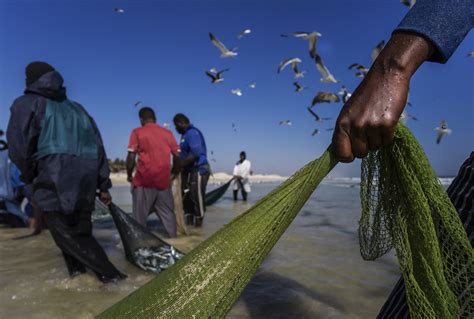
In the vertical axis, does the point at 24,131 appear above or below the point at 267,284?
above

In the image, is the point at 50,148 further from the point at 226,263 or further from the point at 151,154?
the point at 226,263

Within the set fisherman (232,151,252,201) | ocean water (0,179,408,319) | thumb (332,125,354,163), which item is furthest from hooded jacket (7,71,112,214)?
fisherman (232,151,252,201)

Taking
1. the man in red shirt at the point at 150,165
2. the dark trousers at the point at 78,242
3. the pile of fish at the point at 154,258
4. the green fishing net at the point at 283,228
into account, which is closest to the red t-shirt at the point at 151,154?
the man in red shirt at the point at 150,165

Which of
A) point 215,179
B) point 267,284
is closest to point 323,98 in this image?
point 267,284

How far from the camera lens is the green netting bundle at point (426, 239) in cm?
116

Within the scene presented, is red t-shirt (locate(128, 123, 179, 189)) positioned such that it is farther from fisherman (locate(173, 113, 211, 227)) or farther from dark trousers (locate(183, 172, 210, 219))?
dark trousers (locate(183, 172, 210, 219))

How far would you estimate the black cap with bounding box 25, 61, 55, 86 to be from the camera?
3107mm

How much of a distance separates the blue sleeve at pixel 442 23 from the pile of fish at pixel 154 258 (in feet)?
10.2

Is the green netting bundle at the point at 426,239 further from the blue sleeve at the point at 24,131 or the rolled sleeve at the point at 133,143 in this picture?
the rolled sleeve at the point at 133,143

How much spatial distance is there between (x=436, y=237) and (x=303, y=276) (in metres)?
2.30

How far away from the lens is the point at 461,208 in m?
1.26

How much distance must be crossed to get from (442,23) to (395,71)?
218mm

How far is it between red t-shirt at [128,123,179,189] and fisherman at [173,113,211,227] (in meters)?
1.05

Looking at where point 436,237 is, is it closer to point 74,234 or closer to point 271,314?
point 271,314
